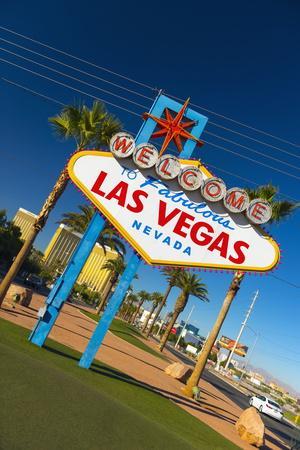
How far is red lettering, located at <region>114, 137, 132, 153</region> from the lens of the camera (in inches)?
486

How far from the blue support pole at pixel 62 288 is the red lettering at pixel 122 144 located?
2.38 m

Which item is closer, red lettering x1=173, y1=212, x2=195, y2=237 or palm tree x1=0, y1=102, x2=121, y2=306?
red lettering x1=173, y1=212, x2=195, y2=237

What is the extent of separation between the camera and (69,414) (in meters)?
6.64

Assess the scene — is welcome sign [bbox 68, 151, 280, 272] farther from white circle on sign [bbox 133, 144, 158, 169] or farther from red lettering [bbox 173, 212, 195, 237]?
white circle on sign [bbox 133, 144, 158, 169]

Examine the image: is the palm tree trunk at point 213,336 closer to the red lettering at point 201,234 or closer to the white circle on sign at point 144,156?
the red lettering at point 201,234

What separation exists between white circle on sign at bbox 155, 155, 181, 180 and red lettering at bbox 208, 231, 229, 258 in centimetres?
248

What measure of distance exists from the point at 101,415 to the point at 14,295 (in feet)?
50.1

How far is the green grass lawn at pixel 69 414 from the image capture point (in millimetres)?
5523

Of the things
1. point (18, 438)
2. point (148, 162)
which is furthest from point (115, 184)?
point (18, 438)

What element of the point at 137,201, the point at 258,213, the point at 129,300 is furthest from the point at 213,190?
the point at 129,300

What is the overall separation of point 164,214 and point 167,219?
191mm

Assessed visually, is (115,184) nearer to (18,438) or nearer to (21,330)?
(21,330)

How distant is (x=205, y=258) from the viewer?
1220 cm

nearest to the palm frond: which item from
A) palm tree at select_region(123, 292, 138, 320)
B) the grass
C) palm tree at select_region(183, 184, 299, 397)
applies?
palm tree at select_region(183, 184, 299, 397)
